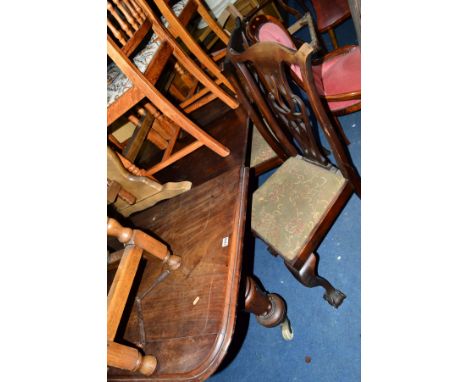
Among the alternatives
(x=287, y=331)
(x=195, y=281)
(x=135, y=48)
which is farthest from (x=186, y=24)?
(x=287, y=331)

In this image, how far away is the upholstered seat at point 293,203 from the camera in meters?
1.08

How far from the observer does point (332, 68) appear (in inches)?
60.1

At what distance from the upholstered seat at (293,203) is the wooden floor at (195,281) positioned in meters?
0.24

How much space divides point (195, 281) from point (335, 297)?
2.62 feet

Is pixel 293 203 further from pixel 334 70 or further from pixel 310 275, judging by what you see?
pixel 334 70

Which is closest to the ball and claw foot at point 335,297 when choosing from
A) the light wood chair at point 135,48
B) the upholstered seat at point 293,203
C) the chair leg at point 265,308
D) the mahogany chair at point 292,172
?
the mahogany chair at point 292,172

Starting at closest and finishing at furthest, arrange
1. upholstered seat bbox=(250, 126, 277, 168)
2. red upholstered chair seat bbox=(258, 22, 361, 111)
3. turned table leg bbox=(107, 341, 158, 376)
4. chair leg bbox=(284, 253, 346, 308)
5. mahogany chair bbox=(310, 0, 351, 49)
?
turned table leg bbox=(107, 341, 158, 376) → chair leg bbox=(284, 253, 346, 308) → red upholstered chair seat bbox=(258, 22, 361, 111) → upholstered seat bbox=(250, 126, 277, 168) → mahogany chair bbox=(310, 0, 351, 49)

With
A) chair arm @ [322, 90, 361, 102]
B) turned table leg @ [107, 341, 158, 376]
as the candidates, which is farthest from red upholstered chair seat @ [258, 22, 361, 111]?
turned table leg @ [107, 341, 158, 376]

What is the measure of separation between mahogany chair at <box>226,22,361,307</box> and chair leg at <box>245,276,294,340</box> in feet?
0.62

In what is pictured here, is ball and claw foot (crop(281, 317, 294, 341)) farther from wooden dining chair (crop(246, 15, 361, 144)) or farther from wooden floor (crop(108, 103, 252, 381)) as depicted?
wooden dining chair (crop(246, 15, 361, 144))

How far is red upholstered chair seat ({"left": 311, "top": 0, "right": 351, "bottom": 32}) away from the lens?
72.1 inches
